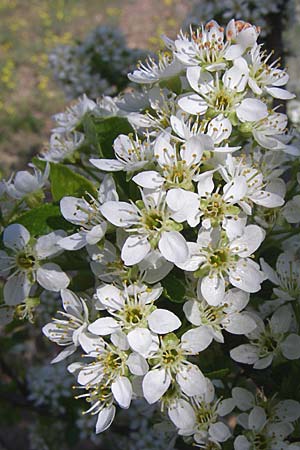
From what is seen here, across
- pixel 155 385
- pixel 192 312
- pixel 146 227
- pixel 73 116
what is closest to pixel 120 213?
pixel 146 227

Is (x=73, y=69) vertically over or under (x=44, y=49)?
over

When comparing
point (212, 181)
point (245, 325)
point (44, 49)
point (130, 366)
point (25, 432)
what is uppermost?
point (212, 181)

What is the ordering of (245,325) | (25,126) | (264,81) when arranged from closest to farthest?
(245,325) → (264,81) → (25,126)

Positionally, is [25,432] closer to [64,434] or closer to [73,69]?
[64,434]

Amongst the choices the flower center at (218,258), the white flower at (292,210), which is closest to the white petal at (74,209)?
the flower center at (218,258)

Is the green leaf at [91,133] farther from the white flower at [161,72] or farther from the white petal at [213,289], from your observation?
the white petal at [213,289]

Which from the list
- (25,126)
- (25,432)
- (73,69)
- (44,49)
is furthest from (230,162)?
(44,49)

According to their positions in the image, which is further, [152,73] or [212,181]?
[152,73]
